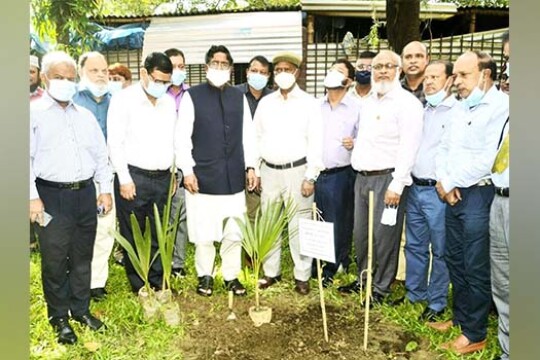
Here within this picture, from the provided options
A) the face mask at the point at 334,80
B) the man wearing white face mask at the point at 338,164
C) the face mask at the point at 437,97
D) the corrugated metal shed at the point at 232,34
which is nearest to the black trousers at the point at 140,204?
the corrugated metal shed at the point at 232,34

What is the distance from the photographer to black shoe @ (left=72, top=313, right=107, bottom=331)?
3.25 m

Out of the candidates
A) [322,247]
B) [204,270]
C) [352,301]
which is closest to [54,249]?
[204,270]

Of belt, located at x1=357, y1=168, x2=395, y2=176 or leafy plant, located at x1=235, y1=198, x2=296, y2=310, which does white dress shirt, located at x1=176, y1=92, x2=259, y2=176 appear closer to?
leafy plant, located at x1=235, y1=198, x2=296, y2=310

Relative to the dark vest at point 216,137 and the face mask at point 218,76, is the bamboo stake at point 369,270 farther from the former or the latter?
the face mask at point 218,76

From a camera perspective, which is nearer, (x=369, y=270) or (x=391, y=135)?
(x=369, y=270)

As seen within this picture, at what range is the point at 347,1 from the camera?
3.38m

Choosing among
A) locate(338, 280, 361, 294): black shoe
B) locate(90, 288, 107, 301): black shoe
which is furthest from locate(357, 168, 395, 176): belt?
locate(90, 288, 107, 301): black shoe

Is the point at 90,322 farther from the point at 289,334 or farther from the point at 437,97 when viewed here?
the point at 437,97

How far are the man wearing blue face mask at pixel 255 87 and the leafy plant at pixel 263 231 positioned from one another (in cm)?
12

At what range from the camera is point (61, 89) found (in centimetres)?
313

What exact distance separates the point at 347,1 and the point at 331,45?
272 mm

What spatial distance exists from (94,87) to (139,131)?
361 mm

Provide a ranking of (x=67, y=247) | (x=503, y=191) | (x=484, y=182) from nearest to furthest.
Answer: (x=503, y=191) < (x=484, y=182) < (x=67, y=247)

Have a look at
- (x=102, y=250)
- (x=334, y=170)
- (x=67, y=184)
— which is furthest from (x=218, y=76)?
(x=102, y=250)
